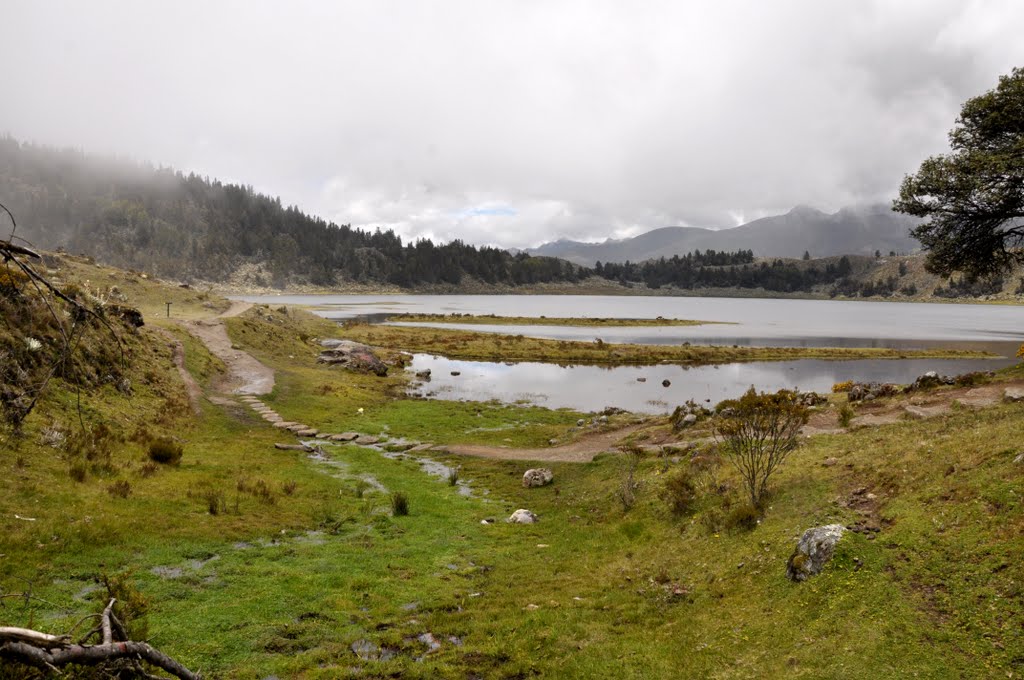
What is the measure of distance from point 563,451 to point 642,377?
3441 centimetres

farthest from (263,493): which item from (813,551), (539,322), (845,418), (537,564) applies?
(539,322)

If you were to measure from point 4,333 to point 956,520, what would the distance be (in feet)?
93.5

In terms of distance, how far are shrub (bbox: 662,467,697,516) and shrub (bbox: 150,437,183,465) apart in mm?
16861

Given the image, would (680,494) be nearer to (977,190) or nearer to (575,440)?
(575,440)

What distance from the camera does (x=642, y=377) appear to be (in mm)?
60969

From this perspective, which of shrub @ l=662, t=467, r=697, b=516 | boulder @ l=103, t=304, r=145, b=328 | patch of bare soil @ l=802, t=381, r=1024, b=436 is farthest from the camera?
boulder @ l=103, t=304, r=145, b=328

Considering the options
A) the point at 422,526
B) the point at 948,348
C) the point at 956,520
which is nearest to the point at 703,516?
the point at 956,520

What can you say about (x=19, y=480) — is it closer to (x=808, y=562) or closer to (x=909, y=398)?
(x=808, y=562)

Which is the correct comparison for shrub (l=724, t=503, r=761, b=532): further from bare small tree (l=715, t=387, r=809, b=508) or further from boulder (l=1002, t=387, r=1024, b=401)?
boulder (l=1002, t=387, r=1024, b=401)

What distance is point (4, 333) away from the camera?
19.7 meters

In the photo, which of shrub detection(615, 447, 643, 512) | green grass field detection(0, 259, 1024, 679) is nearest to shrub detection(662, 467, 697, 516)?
green grass field detection(0, 259, 1024, 679)

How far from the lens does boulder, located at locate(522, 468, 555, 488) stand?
2314cm

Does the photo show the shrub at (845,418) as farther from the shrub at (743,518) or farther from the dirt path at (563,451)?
the shrub at (743,518)

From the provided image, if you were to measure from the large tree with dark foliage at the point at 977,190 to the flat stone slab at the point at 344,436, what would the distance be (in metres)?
33.6
